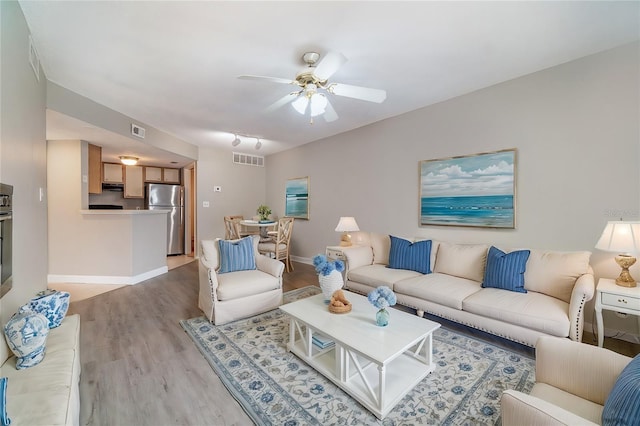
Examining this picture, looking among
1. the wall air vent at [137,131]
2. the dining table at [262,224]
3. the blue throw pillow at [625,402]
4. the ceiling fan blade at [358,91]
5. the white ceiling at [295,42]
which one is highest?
the white ceiling at [295,42]

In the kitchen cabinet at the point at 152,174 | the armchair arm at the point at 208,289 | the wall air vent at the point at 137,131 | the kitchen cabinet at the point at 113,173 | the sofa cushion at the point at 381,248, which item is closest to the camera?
the armchair arm at the point at 208,289

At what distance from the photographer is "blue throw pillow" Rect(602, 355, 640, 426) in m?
0.76

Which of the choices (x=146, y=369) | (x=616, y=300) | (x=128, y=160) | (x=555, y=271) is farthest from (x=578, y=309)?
(x=128, y=160)

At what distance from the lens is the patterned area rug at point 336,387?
61.7 inches

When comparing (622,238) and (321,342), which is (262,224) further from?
(622,238)

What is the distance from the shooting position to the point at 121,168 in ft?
19.6

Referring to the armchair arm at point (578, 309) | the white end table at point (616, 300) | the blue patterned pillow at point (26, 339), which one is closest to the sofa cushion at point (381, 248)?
the armchair arm at point (578, 309)

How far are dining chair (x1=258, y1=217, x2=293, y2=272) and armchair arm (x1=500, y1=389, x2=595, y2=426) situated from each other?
4026 mm

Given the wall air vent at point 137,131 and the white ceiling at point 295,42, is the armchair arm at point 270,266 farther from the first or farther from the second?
the wall air vent at point 137,131

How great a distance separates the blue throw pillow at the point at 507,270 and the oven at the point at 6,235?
3.59 m

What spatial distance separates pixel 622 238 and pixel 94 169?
6.49 m

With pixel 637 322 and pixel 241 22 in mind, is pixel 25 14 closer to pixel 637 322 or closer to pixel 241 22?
pixel 241 22

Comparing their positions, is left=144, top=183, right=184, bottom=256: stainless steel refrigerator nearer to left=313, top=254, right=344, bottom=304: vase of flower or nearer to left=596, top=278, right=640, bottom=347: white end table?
left=313, top=254, right=344, bottom=304: vase of flower

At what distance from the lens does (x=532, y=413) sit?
91 centimetres
